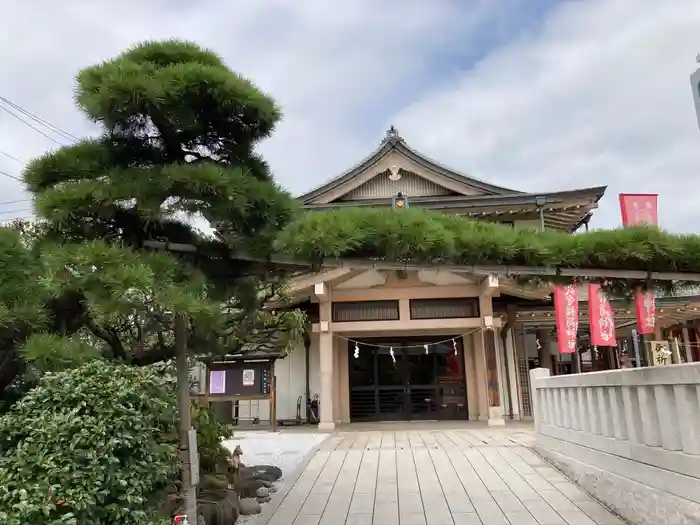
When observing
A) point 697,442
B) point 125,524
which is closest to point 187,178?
point 125,524

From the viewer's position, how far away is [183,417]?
378cm

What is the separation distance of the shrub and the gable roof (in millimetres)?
13486

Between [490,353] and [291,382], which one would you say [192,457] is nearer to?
[490,353]

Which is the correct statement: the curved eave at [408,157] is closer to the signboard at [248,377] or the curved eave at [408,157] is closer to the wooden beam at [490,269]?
the signboard at [248,377]

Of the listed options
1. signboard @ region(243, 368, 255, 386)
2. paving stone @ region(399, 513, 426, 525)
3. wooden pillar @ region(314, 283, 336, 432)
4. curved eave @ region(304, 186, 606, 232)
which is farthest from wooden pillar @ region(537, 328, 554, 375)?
paving stone @ region(399, 513, 426, 525)

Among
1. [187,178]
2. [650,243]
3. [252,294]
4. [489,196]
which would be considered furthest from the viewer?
[489,196]

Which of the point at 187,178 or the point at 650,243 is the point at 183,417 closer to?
the point at 187,178

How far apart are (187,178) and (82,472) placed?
6.02 feet

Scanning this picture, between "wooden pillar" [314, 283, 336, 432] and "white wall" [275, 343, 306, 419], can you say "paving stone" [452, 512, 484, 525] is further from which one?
"white wall" [275, 343, 306, 419]

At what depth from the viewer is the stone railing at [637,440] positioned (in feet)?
13.5

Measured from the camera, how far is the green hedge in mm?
3547

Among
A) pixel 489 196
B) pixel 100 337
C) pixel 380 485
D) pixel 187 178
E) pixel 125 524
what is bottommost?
pixel 380 485

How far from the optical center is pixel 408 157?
1659cm

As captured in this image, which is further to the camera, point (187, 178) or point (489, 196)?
point (489, 196)
